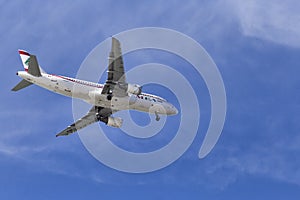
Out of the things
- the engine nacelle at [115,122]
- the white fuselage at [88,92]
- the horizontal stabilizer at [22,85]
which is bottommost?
the horizontal stabilizer at [22,85]

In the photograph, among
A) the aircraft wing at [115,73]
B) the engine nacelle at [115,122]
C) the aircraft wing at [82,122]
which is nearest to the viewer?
the aircraft wing at [115,73]

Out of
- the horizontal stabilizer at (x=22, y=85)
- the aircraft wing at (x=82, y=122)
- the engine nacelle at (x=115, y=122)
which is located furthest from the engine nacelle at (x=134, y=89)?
the horizontal stabilizer at (x=22, y=85)

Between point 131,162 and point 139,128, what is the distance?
6772 mm

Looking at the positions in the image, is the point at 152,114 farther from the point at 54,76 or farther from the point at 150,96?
the point at 54,76

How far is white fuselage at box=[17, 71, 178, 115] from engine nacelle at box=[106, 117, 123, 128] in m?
4.86

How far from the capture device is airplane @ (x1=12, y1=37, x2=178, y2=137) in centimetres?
9021

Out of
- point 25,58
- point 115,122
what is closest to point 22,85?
point 25,58

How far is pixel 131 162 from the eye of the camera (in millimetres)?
90438

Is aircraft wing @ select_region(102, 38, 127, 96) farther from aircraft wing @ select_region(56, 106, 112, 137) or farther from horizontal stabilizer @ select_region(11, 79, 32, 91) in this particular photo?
aircraft wing @ select_region(56, 106, 112, 137)

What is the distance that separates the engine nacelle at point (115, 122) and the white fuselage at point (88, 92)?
15.9 feet

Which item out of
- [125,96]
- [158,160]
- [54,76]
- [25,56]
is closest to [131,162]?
[158,160]

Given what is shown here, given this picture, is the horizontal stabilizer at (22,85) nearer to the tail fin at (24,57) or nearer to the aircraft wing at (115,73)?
the tail fin at (24,57)

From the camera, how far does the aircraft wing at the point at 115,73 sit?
3433 inches

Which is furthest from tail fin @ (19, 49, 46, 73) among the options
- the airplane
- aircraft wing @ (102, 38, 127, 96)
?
aircraft wing @ (102, 38, 127, 96)
